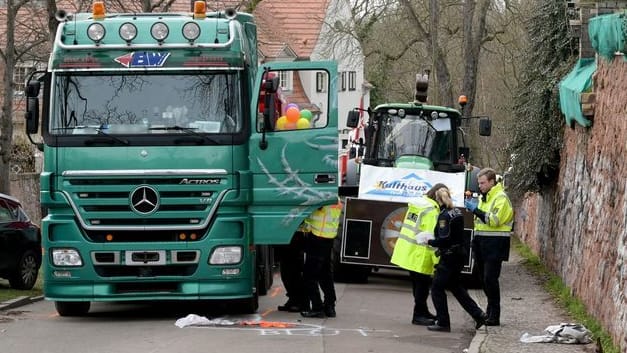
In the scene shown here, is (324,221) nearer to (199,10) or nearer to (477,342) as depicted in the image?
(477,342)

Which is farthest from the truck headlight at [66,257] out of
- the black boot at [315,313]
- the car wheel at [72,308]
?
the black boot at [315,313]

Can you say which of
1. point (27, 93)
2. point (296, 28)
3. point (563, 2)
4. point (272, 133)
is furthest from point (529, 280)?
point (296, 28)

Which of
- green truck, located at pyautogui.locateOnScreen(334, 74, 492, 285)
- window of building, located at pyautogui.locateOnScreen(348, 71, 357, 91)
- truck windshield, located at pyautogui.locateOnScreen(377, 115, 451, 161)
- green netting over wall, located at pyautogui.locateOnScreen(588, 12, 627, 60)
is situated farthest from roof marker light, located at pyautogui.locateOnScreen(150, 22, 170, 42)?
window of building, located at pyautogui.locateOnScreen(348, 71, 357, 91)

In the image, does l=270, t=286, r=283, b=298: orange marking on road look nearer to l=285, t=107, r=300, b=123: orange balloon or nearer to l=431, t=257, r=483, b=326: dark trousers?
l=285, t=107, r=300, b=123: orange balloon

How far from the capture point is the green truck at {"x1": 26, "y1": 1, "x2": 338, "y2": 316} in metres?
14.4

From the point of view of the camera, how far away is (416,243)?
47.7ft

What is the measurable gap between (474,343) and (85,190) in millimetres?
4968

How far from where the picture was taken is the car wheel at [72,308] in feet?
50.4

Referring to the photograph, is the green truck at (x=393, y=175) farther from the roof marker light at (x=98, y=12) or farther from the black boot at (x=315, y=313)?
the roof marker light at (x=98, y=12)

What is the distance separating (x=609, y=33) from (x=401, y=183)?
6.09 m

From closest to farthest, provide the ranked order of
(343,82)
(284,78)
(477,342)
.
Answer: (477,342)
(284,78)
(343,82)

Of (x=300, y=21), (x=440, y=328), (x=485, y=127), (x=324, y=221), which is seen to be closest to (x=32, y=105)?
(x=324, y=221)

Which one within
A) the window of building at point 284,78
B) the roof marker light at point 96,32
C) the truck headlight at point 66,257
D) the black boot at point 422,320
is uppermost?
the roof marker light at point 96,32

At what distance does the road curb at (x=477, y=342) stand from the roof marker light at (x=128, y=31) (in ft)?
18.1
